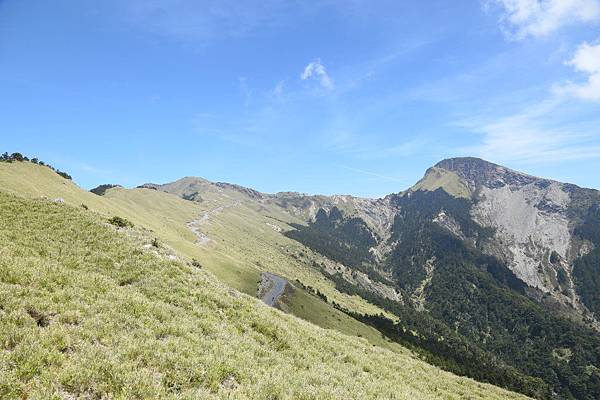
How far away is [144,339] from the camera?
47.3 feet

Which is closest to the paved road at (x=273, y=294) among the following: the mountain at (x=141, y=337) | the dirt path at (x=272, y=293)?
the dirt path at (x=272, y=293)

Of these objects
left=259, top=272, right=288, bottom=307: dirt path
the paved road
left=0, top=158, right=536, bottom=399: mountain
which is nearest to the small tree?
left=259, top=272, right=288, bottom=307: dirt path

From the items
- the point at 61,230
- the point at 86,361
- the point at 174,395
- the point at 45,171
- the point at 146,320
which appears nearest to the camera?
the point at 174,395

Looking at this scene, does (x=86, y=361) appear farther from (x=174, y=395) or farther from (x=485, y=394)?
(x=485, y=394)

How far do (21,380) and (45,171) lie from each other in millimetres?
152077

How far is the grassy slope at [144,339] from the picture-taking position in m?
11.2

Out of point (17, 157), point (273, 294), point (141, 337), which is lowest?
point (273, 294)

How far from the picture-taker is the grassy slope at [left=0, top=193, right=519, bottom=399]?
1121 centimetres

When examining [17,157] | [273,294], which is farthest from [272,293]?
[17,157]

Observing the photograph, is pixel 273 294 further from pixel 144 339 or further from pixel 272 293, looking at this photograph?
pixel 144 339

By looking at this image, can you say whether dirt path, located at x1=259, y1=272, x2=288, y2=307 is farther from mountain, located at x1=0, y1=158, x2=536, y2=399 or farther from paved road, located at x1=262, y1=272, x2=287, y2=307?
mountain, located at x1=0, y1=158, x2=536, y2=399

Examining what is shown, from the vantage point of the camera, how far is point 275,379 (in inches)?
562

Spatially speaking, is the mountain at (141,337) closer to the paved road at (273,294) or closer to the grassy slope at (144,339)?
the grassy slope at (144,339)

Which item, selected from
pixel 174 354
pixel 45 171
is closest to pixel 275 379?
pixel 174 354
